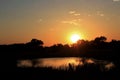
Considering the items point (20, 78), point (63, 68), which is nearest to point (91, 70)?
point (63, 68)

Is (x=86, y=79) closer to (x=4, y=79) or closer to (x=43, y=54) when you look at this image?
(x=4, y=79)

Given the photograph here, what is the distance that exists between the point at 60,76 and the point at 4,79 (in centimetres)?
460

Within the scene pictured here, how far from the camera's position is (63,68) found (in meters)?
28.8

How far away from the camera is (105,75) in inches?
1009

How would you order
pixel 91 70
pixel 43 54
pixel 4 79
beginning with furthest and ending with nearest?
pixel 43 54 → pixel 91 70 → pixel 4 79

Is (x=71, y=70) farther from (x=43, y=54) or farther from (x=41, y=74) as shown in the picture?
(x=43, y=54)

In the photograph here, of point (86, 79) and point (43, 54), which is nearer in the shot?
point (86, 79)

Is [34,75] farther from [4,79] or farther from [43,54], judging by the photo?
[43,54]

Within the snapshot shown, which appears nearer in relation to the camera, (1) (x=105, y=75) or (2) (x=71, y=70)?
(1) (x=105, y=75)

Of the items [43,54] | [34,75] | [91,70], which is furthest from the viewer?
[43,54]

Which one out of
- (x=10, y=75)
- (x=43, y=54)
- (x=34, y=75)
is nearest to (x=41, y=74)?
(x=34, y=75)

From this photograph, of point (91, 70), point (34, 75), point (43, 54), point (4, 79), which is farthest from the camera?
point (43, 54)

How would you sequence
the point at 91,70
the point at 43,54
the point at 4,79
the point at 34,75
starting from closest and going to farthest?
the point at 4,79
the point at 34,75
the point at 91,70
the point at 43,54

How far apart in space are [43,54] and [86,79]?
5929 centimetres
